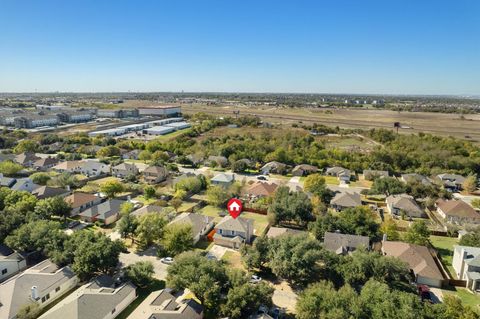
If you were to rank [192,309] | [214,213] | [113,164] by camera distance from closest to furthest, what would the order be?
[192,309] < [214,213] < [113,164]

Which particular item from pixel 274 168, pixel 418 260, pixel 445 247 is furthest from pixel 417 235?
pixel 274 168

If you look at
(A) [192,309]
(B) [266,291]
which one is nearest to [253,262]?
(B) [266,291]

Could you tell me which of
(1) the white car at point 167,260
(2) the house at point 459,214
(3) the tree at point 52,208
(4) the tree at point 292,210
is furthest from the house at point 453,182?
(3) the tree at point 52,208

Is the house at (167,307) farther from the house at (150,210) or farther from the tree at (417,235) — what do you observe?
the tree at (417,235)

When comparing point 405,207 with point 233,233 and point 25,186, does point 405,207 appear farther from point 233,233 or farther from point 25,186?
point 25,186

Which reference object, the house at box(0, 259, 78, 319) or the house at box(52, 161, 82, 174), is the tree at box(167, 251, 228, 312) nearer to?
the house at box(0, 259, 78, 319)

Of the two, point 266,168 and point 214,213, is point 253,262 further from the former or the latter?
point 266,168
